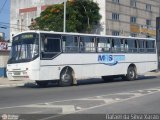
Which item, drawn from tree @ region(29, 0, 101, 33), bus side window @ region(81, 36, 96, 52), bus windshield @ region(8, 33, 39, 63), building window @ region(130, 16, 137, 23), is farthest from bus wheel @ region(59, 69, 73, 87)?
building window @ region(130, 16, 137, 23)

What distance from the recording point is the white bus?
22.3 metres

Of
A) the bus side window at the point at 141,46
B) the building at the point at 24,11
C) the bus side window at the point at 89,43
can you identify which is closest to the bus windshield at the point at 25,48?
the bus side window at the point at 89,43

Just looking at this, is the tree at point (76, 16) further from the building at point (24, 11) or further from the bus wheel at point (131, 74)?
the bus wheel at point (131, 74)

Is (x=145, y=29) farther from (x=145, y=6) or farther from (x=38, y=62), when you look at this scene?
(x=38, y=62)

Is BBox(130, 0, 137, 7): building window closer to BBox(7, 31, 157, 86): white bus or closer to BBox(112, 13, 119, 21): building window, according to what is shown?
BBox(112, 13, 119, 21): building window

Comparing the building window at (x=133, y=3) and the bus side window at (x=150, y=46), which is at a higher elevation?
the building window at (x=133, y=3)

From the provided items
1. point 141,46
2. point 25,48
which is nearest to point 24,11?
point 141,46

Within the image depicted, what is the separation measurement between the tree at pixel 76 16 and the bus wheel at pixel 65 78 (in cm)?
3718

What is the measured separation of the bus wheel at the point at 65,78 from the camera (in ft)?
78.2

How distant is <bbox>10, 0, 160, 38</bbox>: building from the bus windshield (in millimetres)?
41497

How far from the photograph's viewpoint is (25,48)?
2261cm

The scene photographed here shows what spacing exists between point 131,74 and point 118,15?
3844 centimetres

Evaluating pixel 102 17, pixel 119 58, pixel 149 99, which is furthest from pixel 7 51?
pixel 102 17

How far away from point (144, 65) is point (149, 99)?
14.5 metres
